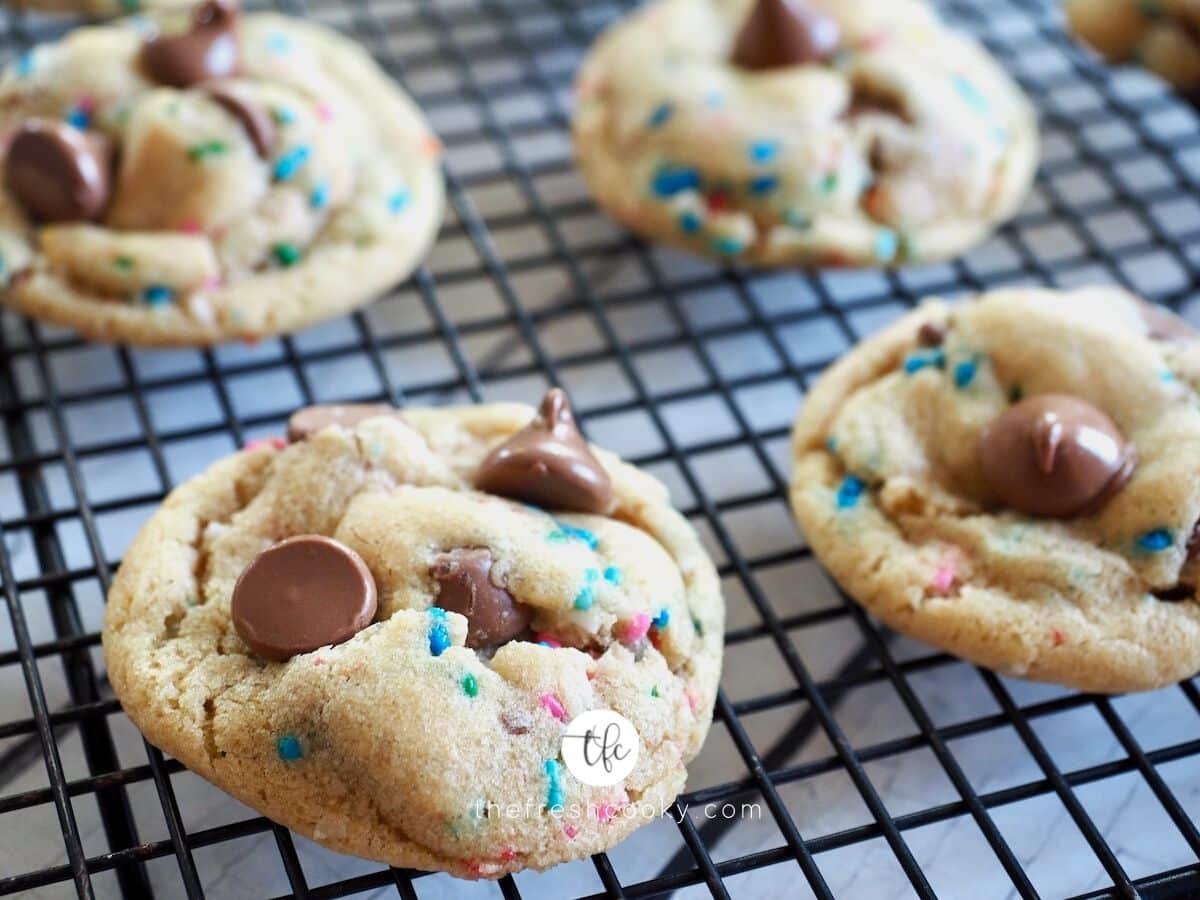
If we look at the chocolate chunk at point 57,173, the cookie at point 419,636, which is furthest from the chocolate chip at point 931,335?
the chocolate chunk at point 57,173

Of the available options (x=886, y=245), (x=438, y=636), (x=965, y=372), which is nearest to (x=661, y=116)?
(x=886, y=245)

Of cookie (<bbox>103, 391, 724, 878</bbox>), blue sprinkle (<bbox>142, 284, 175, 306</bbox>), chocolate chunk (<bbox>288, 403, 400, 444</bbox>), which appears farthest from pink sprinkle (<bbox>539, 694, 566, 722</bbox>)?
blue sprinkle (<bbox>142, 284, 175, 306</bbox>)

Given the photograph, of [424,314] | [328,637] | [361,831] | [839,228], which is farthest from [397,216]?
[361,831]

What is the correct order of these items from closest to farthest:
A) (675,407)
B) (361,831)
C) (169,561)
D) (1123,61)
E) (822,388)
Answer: (361,831)
(169,561)
(822,388)
(675,407)
(1123,61)

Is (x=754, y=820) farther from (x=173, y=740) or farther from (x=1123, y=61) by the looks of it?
(x=1123, y=61)

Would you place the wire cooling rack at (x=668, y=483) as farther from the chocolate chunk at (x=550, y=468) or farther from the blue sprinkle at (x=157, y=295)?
the chocolate chunk at (x=550, y=468)
